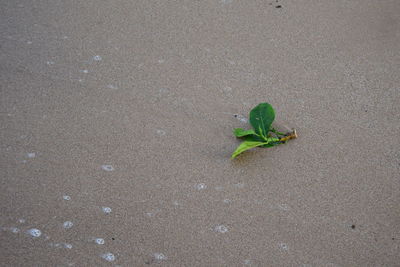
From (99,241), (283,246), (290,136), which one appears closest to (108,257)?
(99,241)

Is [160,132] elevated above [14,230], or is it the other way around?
[160,132]

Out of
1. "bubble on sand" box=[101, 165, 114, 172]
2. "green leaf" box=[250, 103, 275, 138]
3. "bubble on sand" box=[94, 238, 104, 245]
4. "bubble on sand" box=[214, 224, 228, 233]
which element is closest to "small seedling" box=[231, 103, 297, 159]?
"green leaf" box=[250, 103, 275, 138]

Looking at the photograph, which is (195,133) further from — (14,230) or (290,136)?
(14,230)

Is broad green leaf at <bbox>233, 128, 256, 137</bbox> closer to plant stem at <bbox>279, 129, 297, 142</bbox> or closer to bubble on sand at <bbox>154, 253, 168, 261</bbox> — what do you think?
plant stem at <bbox>279, 129, 297, 142</bbox>

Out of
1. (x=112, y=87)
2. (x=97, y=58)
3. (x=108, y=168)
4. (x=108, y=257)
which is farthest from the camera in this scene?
(x=97, y=58)

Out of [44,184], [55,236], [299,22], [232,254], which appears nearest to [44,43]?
[44,184]

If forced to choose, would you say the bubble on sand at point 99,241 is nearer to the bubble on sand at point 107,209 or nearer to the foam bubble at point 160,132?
the bubble on sand at point 107,209

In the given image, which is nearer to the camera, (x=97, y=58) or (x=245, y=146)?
(x=245, y=146)

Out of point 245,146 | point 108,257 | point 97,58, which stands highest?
point 97,58

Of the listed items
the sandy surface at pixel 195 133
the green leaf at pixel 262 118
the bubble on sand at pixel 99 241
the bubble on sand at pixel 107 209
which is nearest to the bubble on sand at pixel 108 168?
the sandy surface at pixel 195 133
